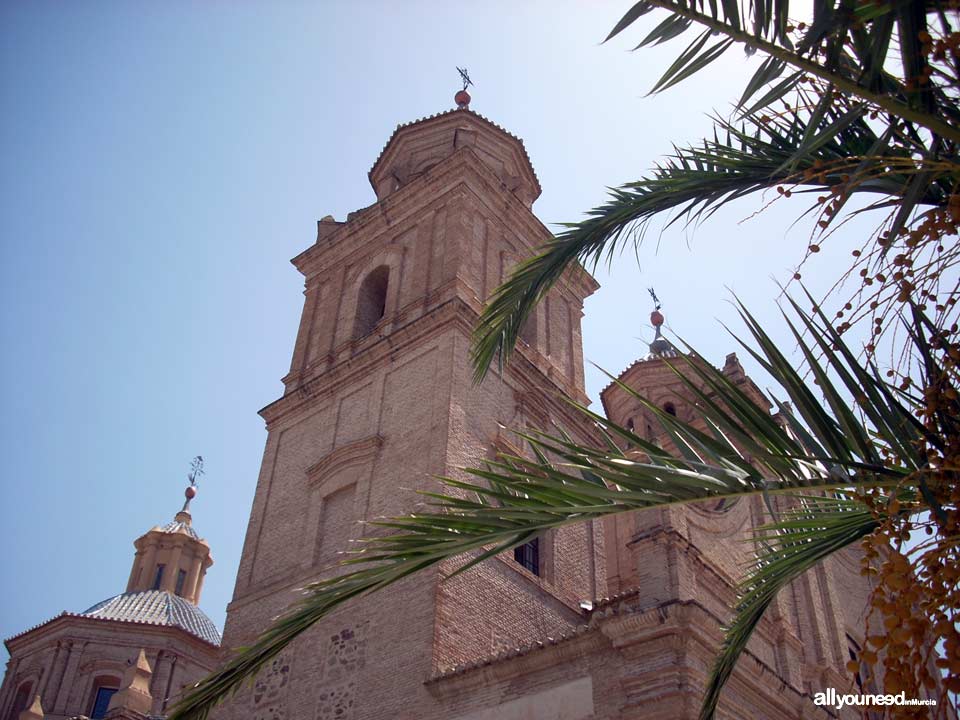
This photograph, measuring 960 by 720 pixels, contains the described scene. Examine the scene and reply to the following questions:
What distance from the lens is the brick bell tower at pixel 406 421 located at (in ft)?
42.7

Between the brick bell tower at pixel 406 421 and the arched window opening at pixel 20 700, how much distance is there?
1489cm

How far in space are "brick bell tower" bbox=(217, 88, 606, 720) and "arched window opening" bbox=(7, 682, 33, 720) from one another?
1489cm

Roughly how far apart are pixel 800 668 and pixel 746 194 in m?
10.5

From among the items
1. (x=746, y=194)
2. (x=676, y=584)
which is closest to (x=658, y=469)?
(x=746, y=194)

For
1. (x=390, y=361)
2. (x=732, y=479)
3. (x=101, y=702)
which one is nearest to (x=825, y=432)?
(x=732, y=479)

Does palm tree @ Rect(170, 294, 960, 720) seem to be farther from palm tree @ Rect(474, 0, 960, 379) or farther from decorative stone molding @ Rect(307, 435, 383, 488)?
decorative stone molding @ Rect(307, 435, 383, 488)

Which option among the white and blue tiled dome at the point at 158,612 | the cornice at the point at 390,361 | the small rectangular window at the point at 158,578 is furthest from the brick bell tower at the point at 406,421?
the small rectangular window at the point at 158,578

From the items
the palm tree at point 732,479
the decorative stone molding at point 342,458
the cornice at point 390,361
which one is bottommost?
the palm tree at point 732,479

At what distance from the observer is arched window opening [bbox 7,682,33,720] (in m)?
27.4

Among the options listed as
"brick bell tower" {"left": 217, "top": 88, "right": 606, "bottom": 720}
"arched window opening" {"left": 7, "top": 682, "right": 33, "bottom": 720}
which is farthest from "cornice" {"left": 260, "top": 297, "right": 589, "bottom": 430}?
"arched window opening" {"left": 7, "top": 682, "right": 33, "bottom": 720}

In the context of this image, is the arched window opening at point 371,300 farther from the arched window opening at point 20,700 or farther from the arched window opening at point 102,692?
the arched window opening at point 20,700

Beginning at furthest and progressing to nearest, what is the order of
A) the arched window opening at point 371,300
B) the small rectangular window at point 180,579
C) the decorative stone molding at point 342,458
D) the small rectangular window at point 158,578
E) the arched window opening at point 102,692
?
the small rectangular window at point 180,579 < the small rectangular window at point 158,578 < the arched window opening at point 102,692 < the arched window opening at point 371,300 < the decorative stone molding at point 342,458

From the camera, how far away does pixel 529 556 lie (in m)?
15.3

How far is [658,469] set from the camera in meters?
3.72
